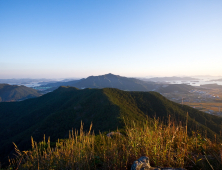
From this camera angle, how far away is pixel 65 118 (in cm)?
4803

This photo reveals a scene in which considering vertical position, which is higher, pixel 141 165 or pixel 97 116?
pixel 141 165

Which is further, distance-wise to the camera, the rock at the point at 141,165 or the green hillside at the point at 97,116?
the green hillside at the point at 97,116

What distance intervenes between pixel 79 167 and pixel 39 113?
79.5 metres

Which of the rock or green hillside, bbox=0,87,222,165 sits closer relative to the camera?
the rock

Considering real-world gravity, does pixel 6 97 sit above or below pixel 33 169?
below

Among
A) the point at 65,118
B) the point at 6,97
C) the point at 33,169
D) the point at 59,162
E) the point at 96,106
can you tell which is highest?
the point at 59,162

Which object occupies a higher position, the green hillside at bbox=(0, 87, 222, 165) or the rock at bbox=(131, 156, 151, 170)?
the rock at bbox=(131, 156, 151, 170)

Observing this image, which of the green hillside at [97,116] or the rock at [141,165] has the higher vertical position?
the rock at [141,165]

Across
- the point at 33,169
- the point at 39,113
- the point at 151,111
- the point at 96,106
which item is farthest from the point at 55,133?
the point at 33,169

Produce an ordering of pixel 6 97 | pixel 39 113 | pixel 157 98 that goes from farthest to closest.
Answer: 1. pixel 6 97
2. pixel 39 113
3. pixel 157 98

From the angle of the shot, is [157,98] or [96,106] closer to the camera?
[96,106]

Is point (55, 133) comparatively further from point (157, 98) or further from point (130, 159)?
point (157, 98)

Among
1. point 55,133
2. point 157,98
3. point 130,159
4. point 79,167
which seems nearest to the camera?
point 79,167

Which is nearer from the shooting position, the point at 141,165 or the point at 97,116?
the point at 141,165
